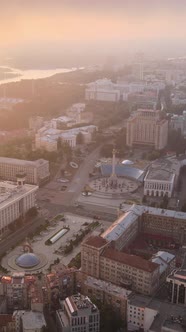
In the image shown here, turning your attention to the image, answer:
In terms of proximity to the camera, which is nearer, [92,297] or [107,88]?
[92,297]

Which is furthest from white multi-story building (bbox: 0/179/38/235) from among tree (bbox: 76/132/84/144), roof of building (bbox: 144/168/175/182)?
tree (bbox: 76/132/84/144)

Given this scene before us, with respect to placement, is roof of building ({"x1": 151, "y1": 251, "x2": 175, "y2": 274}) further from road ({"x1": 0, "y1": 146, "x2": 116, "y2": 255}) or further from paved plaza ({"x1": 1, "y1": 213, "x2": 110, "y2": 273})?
road ({"x1": 0, "y1": 146, "x2": 116, "y2": 255})

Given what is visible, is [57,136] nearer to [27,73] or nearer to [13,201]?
[13,201]

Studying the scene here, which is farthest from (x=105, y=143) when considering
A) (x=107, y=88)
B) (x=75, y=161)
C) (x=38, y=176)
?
(x=107, y=88)

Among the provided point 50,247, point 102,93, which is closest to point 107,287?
point 50,247

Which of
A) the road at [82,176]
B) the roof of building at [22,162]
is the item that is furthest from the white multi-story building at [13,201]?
the roof of building at [22,162]

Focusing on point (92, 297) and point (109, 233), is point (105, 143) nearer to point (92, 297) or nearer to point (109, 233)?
point (109, 233)

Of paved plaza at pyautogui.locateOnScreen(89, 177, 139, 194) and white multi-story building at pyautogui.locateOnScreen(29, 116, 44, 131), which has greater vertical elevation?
white multi-story building at pyautogui.locateOnScreen(29, 116, 44, 131)
